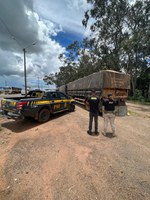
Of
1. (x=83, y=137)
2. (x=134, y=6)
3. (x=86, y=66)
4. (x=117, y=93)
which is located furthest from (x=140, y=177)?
(x=86, y=66)

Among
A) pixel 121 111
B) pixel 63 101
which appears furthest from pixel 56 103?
pixel 121 111

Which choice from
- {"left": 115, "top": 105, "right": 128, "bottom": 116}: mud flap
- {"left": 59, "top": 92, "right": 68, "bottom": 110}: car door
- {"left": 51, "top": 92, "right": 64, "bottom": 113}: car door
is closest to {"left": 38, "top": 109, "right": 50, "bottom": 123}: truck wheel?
{"left": 51, "top": 92, "right": 64, "bottom": 113}: car door

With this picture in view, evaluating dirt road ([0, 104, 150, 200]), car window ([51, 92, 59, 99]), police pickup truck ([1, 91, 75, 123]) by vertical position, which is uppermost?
car window ([51, 92, 59, 99])

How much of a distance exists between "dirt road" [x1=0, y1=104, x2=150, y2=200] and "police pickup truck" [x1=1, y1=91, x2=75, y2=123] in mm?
989

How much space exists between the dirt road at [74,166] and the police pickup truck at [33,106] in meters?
0.99

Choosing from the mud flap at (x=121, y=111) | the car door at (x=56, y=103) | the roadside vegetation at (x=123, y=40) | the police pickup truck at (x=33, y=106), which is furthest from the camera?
the roadside vegetation at (x=123, y=40)

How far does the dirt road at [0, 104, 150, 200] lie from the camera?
2.35m

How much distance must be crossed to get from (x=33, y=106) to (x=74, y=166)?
3.67 meters

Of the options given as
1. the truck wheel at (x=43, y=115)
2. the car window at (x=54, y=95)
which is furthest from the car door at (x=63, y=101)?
A: the truck wheel at (x=43, y=115)

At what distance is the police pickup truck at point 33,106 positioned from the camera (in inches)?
219

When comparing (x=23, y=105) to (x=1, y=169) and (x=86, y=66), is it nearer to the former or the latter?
(x=1, y=169)

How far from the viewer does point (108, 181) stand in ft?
8.63

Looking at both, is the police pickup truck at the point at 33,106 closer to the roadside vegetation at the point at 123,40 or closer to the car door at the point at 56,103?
the car door at the point at 56,103

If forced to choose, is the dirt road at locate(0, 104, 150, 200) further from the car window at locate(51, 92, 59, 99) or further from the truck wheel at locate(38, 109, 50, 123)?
the car window at locate(51, 92, 59, 99)
